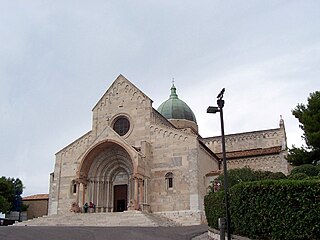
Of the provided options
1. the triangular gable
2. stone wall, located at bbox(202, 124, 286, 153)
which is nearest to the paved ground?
the triangular gable

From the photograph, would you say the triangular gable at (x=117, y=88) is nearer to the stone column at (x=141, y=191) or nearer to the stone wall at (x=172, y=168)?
the stone wall at (x=172, y=168)

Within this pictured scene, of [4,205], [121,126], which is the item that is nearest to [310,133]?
[121,126]

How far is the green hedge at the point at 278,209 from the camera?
9.76 meters

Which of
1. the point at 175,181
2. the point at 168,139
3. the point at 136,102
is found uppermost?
the point at 136,102

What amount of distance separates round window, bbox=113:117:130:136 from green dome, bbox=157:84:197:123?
13299 mm

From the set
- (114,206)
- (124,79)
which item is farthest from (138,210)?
(124,79)

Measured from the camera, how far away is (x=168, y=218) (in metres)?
29.8

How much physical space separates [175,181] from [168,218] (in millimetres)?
2966

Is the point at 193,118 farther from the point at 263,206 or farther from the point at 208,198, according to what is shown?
the point at 263,206

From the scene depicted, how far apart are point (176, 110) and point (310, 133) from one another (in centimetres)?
2465

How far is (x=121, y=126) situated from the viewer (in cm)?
3509

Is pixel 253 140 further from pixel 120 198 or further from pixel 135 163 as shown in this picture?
pixel 135 163

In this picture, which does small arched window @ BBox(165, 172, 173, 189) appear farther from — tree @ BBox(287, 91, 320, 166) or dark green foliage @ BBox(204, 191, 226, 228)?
dark green foliage @ BBox(204, 191, 226, 228)

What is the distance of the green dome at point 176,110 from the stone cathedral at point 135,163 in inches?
439
